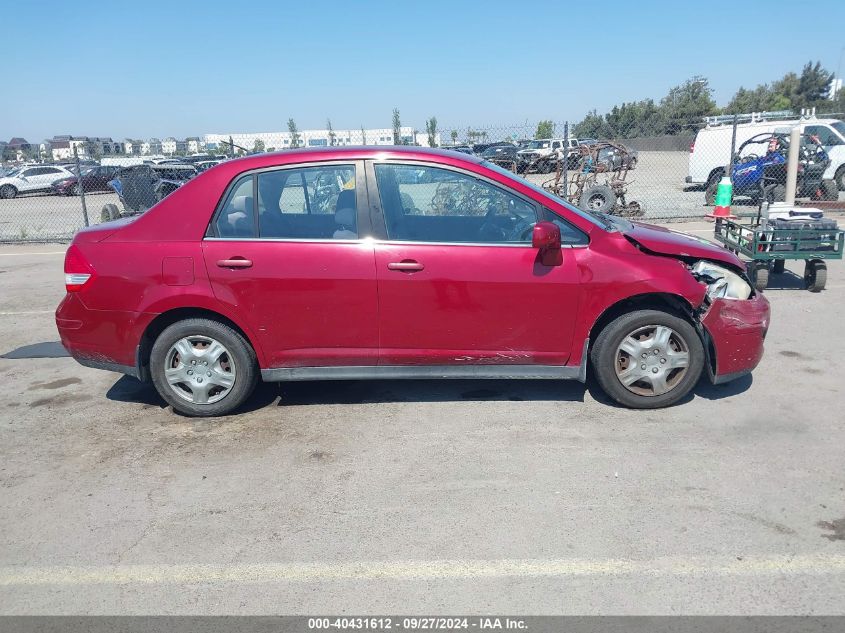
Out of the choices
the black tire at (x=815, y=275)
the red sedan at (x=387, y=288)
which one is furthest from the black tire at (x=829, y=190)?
the red sedan at (x=387, y=288)

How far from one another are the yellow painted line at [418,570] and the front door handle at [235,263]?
2021 millimetres

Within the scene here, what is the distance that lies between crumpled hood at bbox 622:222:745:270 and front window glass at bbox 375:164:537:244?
81 centimetres

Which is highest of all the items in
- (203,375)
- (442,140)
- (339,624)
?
(442,140)

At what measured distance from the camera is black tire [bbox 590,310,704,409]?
14.9ft

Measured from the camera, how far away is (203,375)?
4734 millimetres

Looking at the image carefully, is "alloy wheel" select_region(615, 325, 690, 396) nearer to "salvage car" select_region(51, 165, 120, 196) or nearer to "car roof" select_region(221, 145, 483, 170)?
"car roof" select_region(221, 145, 483, 170)

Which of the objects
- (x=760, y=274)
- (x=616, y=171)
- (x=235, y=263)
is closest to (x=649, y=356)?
(x=235, y=263)

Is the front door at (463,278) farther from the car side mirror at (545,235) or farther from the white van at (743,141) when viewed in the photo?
the white van at (743,141)

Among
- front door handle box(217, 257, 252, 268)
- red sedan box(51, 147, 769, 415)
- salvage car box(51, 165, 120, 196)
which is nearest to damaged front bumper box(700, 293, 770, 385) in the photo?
red sedan box(51, 147, 769, 415)

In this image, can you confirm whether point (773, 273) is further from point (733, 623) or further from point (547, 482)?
point (733, 623)

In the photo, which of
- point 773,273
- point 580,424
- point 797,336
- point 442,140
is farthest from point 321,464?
point 442,140

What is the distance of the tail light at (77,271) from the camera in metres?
4.65

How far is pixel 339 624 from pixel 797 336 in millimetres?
5311

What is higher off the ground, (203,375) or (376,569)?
(203,375)
